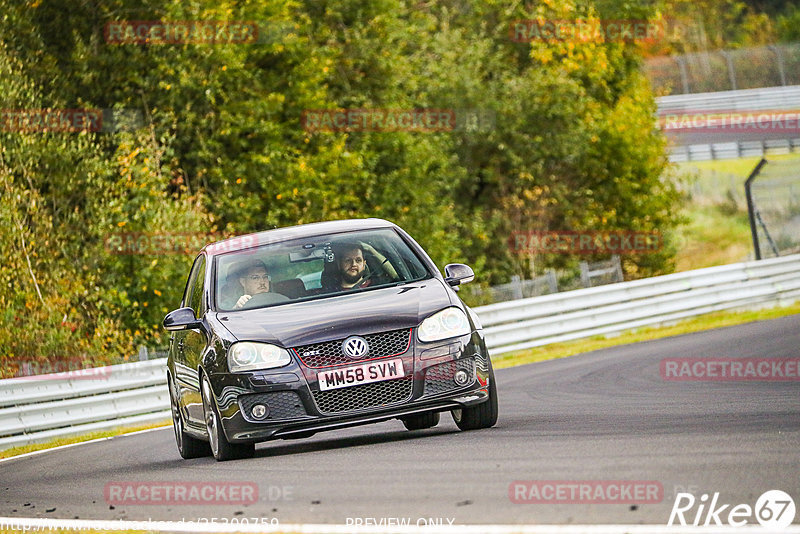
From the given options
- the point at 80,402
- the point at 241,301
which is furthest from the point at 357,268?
the point at 80,402

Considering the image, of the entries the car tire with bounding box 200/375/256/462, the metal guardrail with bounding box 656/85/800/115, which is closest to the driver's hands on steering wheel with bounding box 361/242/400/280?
the car tire with bounding box 200/375/256/462

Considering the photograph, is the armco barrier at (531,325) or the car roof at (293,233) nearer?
the car roof at (293,233)

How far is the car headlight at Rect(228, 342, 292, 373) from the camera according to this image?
859cm

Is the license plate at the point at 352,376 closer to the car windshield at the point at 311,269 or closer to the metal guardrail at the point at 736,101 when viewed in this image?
the car windshield at the point at 311,269

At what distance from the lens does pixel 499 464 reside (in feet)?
23.8

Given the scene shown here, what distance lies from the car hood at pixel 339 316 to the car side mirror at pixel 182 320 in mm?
328

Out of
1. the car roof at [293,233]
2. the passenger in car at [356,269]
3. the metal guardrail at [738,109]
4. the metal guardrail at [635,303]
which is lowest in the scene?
the metal guardrail at [738,109]

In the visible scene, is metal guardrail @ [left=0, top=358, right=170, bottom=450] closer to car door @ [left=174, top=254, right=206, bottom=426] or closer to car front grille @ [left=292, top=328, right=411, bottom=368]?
car door @ [left=174, top=254, right=206, bottom=426]

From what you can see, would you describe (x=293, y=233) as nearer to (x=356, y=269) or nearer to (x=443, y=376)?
(x=356, y=269)

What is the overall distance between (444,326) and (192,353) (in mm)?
2028

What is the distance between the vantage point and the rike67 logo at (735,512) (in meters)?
5.21

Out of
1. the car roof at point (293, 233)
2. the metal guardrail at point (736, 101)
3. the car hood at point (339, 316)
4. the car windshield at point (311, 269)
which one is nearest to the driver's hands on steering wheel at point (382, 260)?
the car windshield at point (311, 269)

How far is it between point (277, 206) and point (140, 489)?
2250 centimetres

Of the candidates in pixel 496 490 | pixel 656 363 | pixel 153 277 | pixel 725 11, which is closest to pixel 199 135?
pixel 153 277
